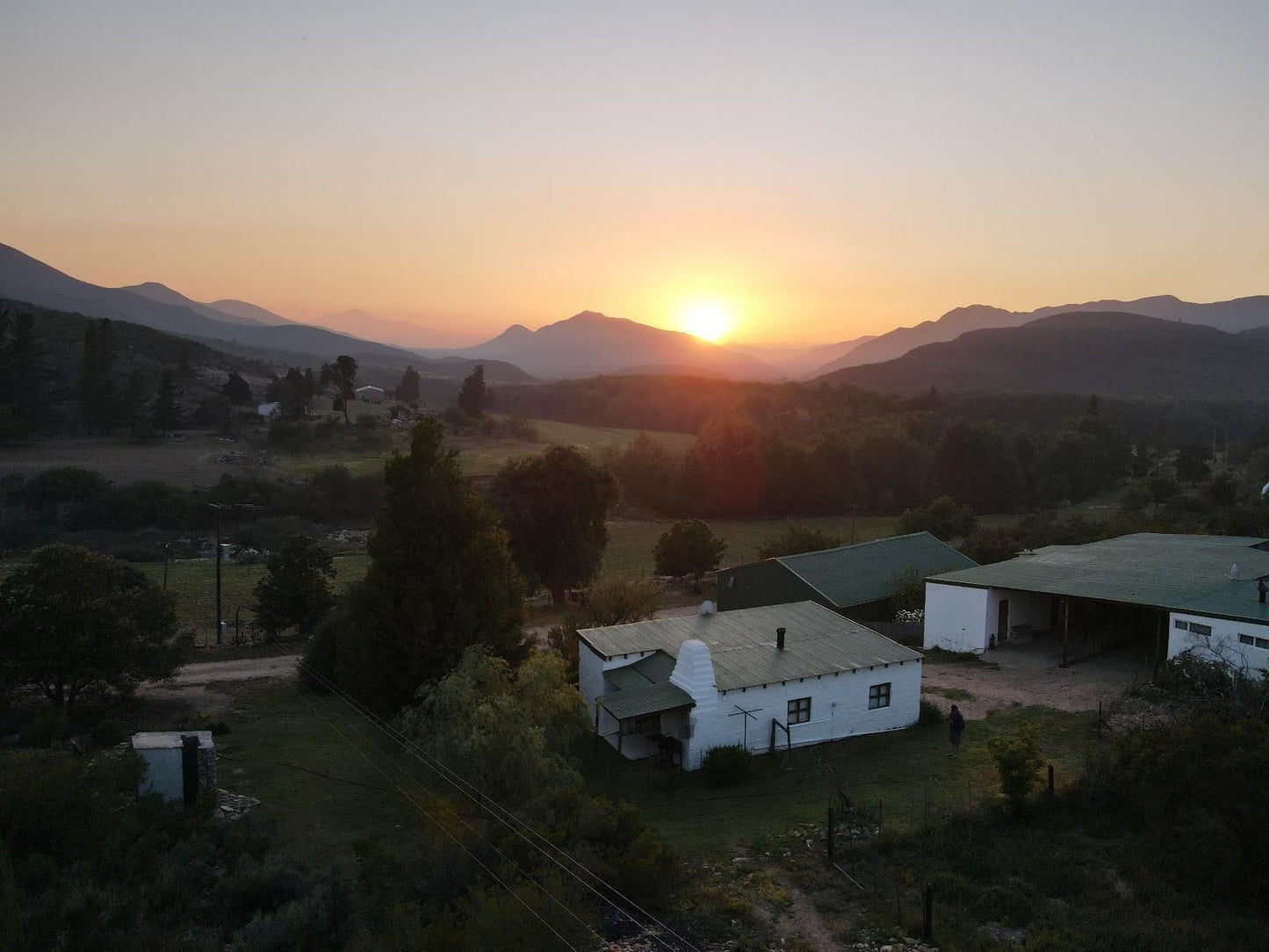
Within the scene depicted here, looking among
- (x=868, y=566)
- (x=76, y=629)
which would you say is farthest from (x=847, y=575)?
(x=76, y=629)

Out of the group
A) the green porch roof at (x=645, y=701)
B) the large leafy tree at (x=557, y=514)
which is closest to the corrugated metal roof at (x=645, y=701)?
the green porch roof at (x=645, y=701)

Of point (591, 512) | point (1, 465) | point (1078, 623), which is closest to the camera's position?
point (1078, 623)

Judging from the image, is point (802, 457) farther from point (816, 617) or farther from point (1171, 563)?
point (816, 617)

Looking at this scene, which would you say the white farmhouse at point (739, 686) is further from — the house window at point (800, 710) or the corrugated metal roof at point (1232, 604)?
the corrugated metal roof at point (1232, 604)

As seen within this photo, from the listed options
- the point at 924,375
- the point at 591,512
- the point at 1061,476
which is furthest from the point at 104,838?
the point at 924,375

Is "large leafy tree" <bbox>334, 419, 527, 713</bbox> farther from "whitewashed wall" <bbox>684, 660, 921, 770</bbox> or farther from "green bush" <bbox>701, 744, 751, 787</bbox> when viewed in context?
"green bush" <bbox>701, 744, 751, 787</bbox>

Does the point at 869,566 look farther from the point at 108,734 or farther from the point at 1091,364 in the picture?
the point at 1091,364

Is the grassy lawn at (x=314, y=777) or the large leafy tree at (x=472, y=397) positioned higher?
the large leafy tree at (x=472, y=397)
